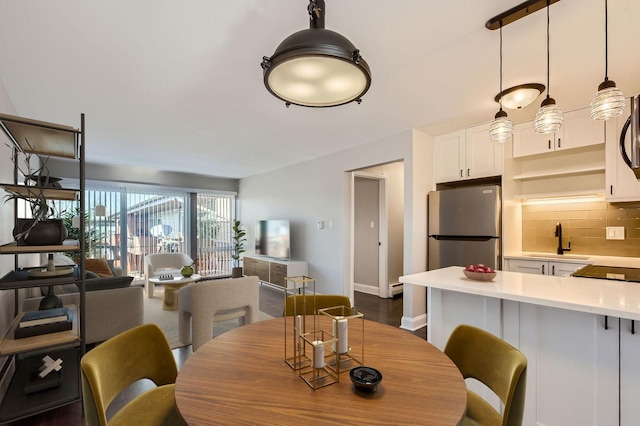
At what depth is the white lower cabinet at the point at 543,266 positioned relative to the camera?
2932mm

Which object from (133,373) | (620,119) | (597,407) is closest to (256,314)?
(133,373)

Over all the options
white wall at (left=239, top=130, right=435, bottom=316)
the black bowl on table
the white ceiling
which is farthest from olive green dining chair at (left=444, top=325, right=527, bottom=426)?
white wall at (left=239, top=130, right=435, bottom=316)

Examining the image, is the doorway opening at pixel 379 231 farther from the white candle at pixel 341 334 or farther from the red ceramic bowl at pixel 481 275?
the white candle at pixel 341 334

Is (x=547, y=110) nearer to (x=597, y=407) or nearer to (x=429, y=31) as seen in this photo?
(x=429, y=31)

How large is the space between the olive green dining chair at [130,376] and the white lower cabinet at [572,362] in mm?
1774

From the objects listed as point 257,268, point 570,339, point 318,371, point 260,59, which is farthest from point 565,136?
point 257,268

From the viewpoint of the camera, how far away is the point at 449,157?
3756mm

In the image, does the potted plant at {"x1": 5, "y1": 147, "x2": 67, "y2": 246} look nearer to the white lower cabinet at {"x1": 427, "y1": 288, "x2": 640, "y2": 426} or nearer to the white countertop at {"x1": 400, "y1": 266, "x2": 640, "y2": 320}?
the white countertop at {"x1": 400, "y1": 266, "x2": 640, "y2": 320}

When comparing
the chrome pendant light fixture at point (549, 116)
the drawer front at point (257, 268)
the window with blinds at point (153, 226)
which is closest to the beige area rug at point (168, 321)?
the drawer front at point (257, 268)

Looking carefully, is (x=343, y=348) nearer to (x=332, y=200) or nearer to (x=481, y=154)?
(x=481, y=154)

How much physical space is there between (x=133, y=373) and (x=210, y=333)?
66.7 inches

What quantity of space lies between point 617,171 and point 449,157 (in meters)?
1.53

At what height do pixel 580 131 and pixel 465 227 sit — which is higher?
pixel 580 131

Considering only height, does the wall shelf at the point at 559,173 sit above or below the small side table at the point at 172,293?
above
